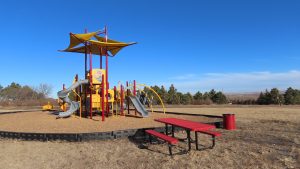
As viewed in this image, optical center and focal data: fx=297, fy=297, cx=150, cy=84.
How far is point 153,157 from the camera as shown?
638cm

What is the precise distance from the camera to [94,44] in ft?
48.1

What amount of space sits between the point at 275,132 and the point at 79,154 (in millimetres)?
6300

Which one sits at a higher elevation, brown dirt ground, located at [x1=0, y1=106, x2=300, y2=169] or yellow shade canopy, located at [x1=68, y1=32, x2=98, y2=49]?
yellow shade canopy, located at [x1=68, y1=32, x2=98, y2=49]

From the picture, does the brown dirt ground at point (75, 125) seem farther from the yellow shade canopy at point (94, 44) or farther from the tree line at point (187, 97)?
the tree line at point (187, 97)

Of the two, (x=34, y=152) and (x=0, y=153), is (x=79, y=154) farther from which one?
(x=0, y=153)

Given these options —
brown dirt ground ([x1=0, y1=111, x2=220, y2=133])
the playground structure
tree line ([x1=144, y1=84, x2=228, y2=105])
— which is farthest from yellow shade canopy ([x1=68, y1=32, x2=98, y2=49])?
tree line ([x1=144, y1=84, x2=228, y2=105])

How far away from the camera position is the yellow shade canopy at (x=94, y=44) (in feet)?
45.1

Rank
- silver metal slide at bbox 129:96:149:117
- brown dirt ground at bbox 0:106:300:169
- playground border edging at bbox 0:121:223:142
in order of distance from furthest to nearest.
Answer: silver metal slide at bbox 129:96:149:117 → playground border edging at bbox 0:121:223:142 → brown dirt ground at bbox 0:106:300:169

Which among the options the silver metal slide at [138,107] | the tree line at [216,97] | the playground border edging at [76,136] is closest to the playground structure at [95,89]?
the silver metal slide at [138,107]

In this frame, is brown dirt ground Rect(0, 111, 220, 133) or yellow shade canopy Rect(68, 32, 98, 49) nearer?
brown dirt ground Rect(0, 111, 220, 133)

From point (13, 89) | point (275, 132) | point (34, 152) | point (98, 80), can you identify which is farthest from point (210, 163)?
point (13, 89)

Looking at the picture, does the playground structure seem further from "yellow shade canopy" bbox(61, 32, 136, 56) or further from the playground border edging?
the playground border edging

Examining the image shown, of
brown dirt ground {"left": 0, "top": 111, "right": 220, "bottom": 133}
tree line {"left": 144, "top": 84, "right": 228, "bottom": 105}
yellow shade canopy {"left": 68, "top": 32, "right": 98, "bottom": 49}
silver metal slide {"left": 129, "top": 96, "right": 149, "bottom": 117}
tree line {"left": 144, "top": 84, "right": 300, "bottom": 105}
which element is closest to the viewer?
brown dirt ground {"left": 0, "top": 111, "right": 220, "bottom": 133}

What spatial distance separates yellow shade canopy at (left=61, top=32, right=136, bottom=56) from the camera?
45.1 feet
